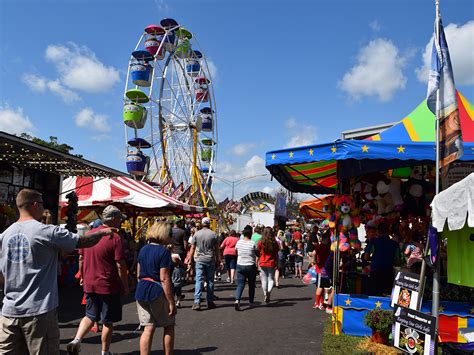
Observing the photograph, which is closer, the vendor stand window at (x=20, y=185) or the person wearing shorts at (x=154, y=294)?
the person wearing shorts at (x=154, y=294)

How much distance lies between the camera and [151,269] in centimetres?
438

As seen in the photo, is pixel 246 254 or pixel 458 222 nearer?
pixel 458 222

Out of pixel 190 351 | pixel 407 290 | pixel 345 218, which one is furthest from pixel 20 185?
pixel 407 290

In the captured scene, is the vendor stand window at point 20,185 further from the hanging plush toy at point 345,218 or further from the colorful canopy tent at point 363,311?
the colorful canopy tent at point 363,311

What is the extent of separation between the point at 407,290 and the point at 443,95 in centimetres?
215

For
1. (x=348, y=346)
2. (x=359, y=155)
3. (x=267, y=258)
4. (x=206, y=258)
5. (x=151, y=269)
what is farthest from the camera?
(x=267, y=258)

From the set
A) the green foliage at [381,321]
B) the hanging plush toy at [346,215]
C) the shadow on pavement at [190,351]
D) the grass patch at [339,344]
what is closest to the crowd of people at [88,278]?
the shadow on pavement at [190,351]

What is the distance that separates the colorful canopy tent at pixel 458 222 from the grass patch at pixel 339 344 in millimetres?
1521

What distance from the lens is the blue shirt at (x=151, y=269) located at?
4.34m

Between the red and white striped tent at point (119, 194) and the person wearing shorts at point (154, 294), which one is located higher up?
the red and white striped tent at point (119, 194)

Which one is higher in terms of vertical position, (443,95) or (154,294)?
(443,95)

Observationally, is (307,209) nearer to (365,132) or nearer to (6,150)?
(365,132)

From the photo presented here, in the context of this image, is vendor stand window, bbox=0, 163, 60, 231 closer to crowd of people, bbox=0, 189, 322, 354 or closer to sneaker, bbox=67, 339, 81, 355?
crowd of people, bbox=0, 189, 322, 354

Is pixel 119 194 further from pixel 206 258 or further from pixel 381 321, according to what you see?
pixel 381 321
